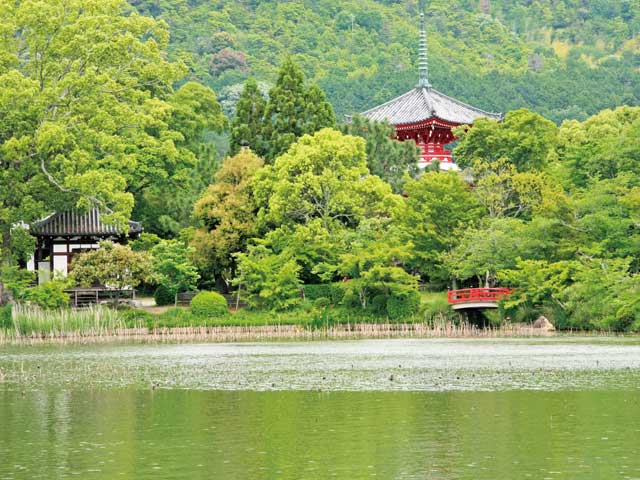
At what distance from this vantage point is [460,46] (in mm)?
116625

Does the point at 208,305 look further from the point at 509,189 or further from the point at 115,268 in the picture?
the point at 509,189

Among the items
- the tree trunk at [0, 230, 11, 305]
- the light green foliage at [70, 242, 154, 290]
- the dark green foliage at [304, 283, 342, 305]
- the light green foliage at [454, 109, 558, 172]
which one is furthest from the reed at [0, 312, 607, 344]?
the light green foliage at [454, 109, 558, 172]

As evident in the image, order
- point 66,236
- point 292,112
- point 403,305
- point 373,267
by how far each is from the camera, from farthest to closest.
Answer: point 292,112, point 66,236, point 403,305, point 373,267

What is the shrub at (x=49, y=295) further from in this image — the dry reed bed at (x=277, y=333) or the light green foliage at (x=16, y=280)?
the dry reed bed at (x=277, y=333)

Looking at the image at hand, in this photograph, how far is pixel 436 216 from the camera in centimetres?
4859

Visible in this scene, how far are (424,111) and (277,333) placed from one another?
82.4 feet

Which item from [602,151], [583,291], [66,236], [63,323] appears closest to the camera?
[583,291]

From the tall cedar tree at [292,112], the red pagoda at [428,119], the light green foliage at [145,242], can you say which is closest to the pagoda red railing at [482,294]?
the tall cedar tree at [292,112]

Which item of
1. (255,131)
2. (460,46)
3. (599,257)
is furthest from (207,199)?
(460,46)

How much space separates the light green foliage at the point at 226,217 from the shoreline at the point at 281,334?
5.42m

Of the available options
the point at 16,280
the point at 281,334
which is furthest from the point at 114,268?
the point at 281,334

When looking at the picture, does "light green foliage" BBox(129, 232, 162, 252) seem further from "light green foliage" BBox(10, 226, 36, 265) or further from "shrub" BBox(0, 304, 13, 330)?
"shrub" BBox(0, 304, 13, 330)

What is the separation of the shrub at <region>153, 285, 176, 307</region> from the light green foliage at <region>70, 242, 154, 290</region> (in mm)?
1449

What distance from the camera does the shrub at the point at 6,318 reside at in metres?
43.6
